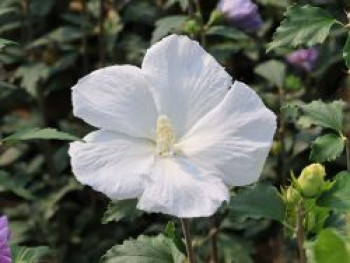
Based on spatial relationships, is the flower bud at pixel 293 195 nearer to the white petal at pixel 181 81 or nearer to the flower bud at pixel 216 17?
the white petal at pixel 181 81

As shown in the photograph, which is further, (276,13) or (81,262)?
(276,13)

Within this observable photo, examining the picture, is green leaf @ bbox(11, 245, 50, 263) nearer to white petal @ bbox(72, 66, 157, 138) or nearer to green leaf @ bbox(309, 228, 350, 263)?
white petal @ bbox(72, 66, 157, 138)

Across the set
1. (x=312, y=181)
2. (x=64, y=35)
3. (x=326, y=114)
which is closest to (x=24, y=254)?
(x=312, y=181)

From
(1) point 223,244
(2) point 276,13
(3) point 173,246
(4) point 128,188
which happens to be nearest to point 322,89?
(2) point 276,13

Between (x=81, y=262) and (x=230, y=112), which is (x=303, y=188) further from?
(x=81, y=262)

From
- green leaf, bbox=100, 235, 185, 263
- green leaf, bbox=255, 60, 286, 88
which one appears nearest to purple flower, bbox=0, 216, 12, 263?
green leaf, bbox=100, 235, 185, 263

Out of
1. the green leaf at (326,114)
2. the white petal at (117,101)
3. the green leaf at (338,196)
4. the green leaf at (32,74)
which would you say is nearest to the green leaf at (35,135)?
the white petal at (117,101)
